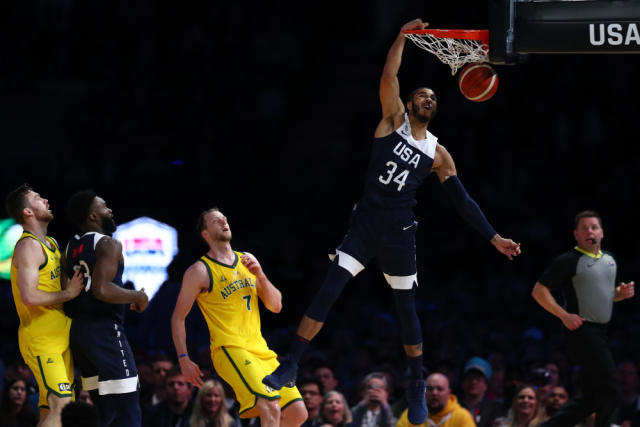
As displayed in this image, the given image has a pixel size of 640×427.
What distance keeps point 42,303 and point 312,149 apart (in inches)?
411

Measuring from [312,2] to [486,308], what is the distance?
8.09 metres

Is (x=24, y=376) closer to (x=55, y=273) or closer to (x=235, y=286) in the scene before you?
(x=55, y=273)

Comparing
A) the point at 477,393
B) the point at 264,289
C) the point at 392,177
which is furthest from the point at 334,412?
the point at 392,177

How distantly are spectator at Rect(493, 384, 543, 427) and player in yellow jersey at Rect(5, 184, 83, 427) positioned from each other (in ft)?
12.8

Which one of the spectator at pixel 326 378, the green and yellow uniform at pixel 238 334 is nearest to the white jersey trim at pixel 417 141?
the green and yellow uniform at pixel 238 334

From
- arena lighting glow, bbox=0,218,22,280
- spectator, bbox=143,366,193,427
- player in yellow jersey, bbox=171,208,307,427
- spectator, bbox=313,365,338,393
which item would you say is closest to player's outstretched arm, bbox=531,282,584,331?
player in yellow jersey, bbox=171,208,307,427

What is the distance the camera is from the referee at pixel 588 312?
8688mm

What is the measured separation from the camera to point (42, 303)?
776cm

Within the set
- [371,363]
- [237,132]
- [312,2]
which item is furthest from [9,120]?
[371,363]

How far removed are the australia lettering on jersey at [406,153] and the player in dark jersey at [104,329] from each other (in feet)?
6.86

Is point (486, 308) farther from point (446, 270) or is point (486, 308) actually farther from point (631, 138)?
point (631, 138)

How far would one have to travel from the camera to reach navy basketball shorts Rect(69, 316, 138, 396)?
784cm

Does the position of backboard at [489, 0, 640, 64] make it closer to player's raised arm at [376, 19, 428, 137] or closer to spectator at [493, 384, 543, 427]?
player's raised arm at [376, 19, 428, 137]

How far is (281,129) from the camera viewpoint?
59.2ft
